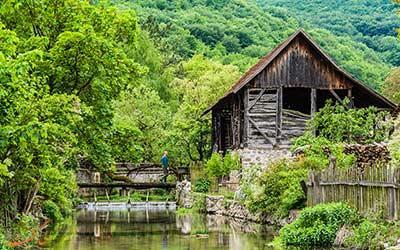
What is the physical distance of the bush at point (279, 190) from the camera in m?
28.0

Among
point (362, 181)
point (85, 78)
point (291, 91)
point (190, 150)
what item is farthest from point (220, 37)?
point (362, 181)

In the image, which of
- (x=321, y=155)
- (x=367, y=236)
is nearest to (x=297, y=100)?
(x=321, y=155)

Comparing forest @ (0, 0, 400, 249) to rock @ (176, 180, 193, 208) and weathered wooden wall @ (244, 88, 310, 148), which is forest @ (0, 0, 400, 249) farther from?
weathered wooden wall @ (244, 88, 310, 148)

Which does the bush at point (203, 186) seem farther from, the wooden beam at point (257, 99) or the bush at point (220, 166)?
the wooden beam at point (257, 99)

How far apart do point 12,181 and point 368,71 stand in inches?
3065

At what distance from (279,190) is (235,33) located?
82.7 m

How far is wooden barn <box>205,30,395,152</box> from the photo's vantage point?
140 feet

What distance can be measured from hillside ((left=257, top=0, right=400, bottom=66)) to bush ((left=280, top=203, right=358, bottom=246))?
97.1 m

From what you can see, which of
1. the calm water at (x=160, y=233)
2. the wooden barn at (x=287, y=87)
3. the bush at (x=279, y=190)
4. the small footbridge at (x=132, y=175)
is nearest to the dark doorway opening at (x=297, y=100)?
the wooden barn at (x=287, y=87)

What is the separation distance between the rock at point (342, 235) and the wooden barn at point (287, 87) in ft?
67.4

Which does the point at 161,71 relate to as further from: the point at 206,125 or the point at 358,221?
the point at 358,221

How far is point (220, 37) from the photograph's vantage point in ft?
367

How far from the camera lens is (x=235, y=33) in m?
111

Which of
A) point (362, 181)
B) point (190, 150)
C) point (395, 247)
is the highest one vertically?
point (190, 150)
